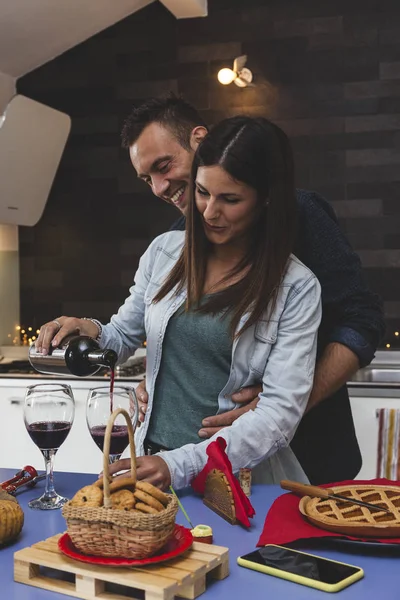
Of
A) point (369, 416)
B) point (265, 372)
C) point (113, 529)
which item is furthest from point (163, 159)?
point (369, 416)

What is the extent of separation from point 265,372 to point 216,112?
2526mm

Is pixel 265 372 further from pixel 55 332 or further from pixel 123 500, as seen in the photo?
pixel 123 500

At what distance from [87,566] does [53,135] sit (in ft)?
10.4

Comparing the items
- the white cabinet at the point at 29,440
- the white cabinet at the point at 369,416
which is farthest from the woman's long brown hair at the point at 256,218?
the white cabinet at the point at 29,440

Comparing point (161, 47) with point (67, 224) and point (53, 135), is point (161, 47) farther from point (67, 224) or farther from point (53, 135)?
point (67, 224)

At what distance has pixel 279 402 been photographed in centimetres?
158

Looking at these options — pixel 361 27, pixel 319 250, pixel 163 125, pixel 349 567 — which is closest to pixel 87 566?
pixel 349 567

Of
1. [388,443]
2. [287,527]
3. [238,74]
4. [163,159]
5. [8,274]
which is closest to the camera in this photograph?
[287,527]

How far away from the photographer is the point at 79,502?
1081 millimetres

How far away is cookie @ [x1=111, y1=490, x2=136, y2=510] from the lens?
1.07 metres

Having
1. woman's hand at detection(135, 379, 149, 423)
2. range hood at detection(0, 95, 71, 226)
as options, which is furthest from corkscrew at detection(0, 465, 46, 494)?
range hood at detection(0, 95, 71, 226)

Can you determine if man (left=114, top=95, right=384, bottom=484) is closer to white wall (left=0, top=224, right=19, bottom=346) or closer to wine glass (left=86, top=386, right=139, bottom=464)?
wine glass (left=86, top=386, right=139, bottom=464)

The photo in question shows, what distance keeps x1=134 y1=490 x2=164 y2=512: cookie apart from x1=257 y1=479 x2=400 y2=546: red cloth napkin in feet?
0.66

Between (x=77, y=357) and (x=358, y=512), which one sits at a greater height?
(x=77, y=357)
